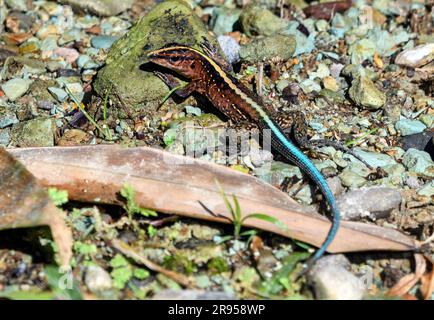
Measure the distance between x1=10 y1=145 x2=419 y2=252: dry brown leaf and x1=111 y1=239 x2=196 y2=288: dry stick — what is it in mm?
402

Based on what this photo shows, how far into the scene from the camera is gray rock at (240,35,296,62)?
744cm

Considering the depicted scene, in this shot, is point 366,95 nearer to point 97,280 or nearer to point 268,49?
point 268,49

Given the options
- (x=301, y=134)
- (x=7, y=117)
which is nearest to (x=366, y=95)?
(x=301, y=134)

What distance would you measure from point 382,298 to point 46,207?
2.75m

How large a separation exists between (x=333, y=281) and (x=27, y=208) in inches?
97.2

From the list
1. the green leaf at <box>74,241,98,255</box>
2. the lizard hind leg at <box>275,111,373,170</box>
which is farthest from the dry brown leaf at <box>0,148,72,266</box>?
the lizard hind leg at <box>275,111,373,170</box>

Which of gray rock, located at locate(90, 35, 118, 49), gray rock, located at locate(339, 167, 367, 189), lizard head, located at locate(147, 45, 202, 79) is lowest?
gray rock, located at locate(339, 167, 367, 189)

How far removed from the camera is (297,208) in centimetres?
512

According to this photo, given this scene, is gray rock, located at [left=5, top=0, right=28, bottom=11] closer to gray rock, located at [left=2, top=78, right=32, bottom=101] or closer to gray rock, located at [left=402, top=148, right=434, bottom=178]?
gray rock, located at [left=2, top=78, right=32, bottom=101]

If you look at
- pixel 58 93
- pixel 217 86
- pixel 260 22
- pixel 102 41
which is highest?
pixel 260 22

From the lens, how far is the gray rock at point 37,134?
251 inches

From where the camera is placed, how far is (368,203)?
5449 millimetres

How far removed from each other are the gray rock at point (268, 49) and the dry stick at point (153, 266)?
3.33 metres

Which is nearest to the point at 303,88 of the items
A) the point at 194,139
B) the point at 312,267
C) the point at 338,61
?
the point at 338,61
